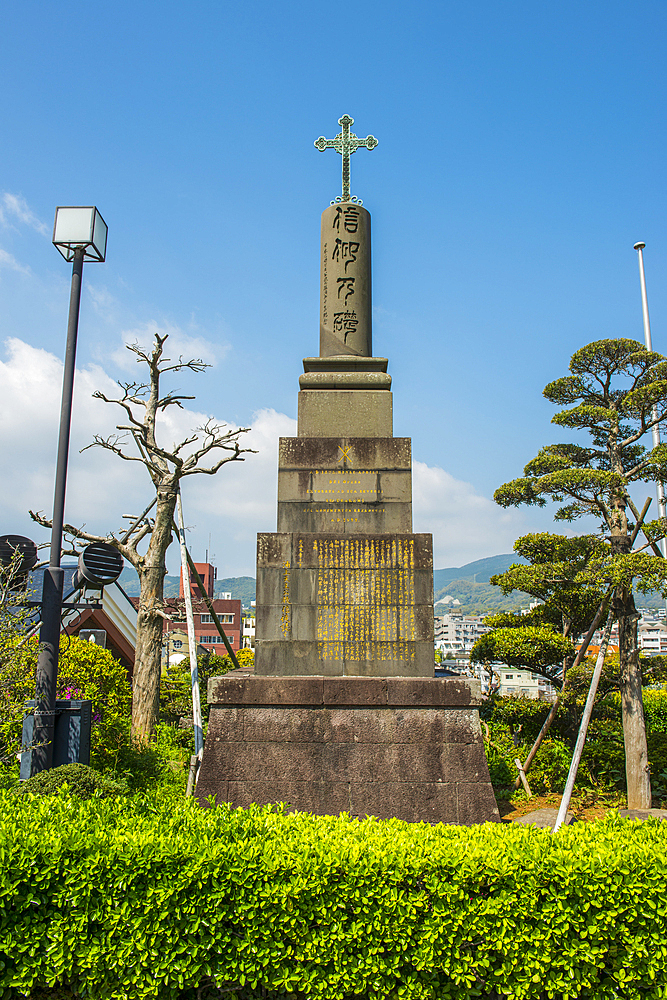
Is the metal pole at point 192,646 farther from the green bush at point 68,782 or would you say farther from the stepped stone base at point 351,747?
the green bush at point 68,782

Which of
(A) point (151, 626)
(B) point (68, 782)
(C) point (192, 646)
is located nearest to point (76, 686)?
(A) point (151, 626)

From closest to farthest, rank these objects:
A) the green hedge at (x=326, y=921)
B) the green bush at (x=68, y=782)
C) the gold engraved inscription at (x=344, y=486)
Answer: the green hedge at (x=326, y=921) < the green bush at (x=68, y=782) < the gold engraved inscription at (x=344, y=486)

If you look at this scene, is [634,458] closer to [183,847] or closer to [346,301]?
[346,301]

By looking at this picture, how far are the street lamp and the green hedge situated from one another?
7.14 feet

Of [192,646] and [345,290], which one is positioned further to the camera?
[345,290]

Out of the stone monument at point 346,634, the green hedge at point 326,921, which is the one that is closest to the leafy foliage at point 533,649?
the stone monument at point 346,634

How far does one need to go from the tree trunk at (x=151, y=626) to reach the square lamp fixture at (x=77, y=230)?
25.5 ft

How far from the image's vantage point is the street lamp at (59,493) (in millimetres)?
5844

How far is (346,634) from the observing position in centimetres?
727

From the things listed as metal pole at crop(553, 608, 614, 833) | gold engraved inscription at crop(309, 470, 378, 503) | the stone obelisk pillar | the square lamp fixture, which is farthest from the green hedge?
the stone obelisk pillar

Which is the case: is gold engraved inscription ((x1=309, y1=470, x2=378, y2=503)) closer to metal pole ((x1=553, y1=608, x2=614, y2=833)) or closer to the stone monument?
the stone monument

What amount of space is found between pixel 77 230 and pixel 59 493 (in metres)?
2.89

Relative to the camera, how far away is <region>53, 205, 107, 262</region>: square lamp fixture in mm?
6649

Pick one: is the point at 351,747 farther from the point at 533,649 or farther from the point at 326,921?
the point at 533,649
